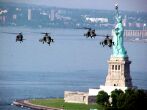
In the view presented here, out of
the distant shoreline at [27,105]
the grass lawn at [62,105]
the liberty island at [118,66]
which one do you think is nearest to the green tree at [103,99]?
the grass lawn at [62,105]

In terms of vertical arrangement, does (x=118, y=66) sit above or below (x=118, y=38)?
below

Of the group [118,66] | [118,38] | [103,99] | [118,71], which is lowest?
[103,99]

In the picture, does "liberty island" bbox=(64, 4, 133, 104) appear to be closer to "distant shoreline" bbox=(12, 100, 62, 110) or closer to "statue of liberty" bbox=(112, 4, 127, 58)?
"statue of liberty" bbox=(112, 4, 127, 58)

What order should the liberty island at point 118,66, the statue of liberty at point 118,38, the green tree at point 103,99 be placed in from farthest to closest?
1. the statue of liberty at point 118,38
2. the liberty island at point 118,66
3. the green tree at point 103,99

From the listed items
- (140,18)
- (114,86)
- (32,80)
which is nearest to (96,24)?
(140,18)

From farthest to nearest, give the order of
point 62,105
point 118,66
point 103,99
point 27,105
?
1. point 118,66
2. point 27,105
3. point 62,105
4. point 103,99

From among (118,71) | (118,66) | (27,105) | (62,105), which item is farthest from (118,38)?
(27,105)

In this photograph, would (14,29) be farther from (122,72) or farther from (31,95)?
(122,72)

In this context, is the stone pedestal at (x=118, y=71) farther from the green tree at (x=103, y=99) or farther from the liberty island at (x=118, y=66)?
the green tree at (x=103, y=99)

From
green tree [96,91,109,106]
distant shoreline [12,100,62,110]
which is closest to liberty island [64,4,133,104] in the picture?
distant shoreline [12,100,62,110]

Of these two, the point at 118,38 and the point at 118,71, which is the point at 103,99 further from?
the point at 118,38

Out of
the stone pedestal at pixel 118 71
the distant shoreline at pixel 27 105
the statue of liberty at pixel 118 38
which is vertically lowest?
the distant shoreline at pixel 27 105
